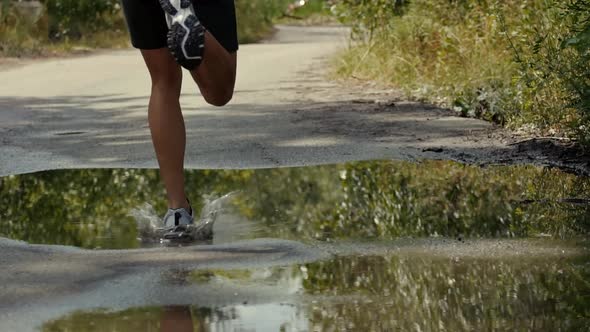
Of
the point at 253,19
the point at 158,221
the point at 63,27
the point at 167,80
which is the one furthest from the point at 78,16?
the point at 167,80

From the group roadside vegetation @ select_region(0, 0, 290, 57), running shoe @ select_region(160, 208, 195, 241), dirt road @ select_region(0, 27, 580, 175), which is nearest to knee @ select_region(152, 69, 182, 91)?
running shoe @ select_region(160, 208, 195, 241)

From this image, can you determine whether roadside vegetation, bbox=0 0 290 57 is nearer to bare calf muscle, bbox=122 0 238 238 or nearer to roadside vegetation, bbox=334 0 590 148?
roadside vegetation, bbox=334 0 590 148

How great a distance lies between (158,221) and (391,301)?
5.91 ft

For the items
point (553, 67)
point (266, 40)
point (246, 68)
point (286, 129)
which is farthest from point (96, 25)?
point (553, 67)

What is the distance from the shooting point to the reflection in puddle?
3.65 m

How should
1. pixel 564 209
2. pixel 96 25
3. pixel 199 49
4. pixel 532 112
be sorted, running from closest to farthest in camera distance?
pixel 199 49
pixel 564 209
pixel 532 112
pixel 96 25

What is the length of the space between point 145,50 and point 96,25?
20.1 m

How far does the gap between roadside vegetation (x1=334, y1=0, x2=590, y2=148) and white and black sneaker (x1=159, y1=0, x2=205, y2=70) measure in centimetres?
202

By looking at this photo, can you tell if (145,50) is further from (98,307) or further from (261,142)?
(261,142)

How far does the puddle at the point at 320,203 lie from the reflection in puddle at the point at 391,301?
653 millimetres

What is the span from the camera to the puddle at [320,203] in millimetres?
5285

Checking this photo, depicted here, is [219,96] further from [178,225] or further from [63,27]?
[63,27]

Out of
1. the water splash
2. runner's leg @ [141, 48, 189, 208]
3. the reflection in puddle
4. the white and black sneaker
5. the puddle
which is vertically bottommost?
the puddle

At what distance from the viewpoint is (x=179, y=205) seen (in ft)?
17.7
